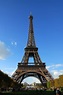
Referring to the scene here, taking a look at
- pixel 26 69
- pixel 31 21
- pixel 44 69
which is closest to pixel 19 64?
pixel 26 69

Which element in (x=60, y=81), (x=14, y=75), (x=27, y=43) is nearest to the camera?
(x=60, y=81)

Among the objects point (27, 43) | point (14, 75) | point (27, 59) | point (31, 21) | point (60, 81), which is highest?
point (31, 21)

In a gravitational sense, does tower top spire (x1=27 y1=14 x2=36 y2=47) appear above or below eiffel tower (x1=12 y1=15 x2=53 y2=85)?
above

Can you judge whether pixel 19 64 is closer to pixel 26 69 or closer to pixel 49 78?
pixel 26 69

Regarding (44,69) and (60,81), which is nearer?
(60,81)

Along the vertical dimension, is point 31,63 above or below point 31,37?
below

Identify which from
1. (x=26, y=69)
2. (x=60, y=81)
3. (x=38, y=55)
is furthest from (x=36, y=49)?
(x=60, y=81)

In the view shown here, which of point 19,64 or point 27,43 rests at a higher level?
point 27,43

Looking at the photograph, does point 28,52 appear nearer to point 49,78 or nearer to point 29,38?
point 29,38

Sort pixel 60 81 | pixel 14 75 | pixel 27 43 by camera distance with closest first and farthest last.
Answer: pixel 60 81 < pixel 14 75 < pixel 27 43

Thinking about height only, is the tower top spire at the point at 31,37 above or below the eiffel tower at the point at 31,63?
above
